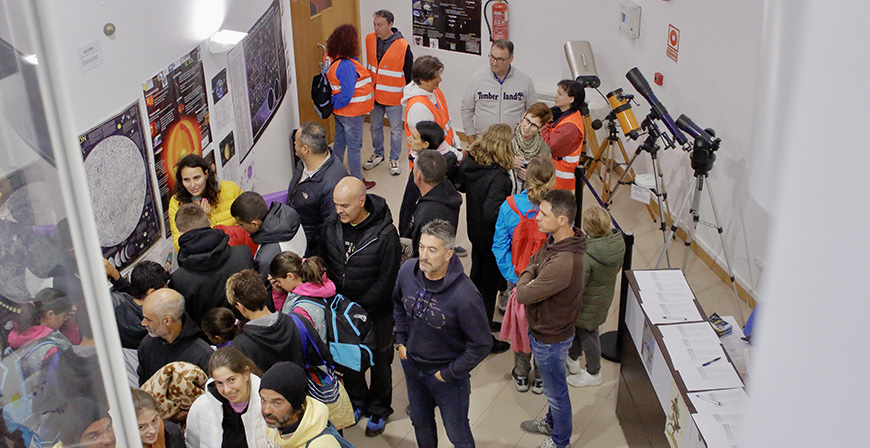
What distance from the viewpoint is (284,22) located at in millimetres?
6691

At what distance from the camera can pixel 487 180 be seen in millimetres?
4809

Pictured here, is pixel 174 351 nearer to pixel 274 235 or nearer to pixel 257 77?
pixel 274 235

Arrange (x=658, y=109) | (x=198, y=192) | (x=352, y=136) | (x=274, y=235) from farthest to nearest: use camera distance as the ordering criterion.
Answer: (x=352, y=136) → (x=658, y=109) → (x=198, y=192) → (x=274, y=235)

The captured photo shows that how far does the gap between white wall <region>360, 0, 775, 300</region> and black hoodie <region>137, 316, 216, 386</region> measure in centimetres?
256

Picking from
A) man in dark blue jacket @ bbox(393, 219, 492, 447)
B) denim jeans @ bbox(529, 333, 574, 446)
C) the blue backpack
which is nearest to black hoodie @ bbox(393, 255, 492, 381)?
man in dark blue jacket @ bbox(393, 219, 492, 447)

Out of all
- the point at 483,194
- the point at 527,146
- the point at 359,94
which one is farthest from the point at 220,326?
the point at 359,94

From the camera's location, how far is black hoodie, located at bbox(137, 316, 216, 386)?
3.37 meters

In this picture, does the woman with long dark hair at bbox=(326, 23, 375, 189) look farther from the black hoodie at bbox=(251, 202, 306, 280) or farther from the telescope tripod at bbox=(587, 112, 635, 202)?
the black hoodie at bbox=(251, 202, 306, 280)

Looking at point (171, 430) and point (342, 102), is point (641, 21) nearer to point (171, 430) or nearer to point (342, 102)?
point (342, 102)

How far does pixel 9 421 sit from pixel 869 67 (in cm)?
65

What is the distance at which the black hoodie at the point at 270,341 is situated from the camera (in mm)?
3383

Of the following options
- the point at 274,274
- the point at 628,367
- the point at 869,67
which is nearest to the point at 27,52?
the point at 869,67

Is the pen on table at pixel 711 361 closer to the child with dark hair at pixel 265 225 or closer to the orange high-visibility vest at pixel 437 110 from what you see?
the child with dark hair at pixel 265 225

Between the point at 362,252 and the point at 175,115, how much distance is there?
1.34 m
